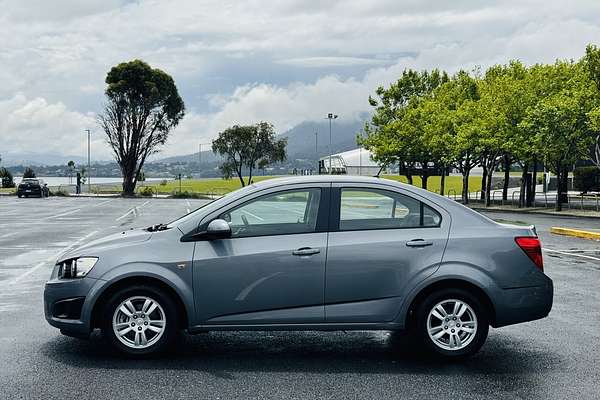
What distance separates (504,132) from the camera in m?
40.0

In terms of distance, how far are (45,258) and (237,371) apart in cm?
905

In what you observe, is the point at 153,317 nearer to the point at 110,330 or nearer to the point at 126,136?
the point at 110,330

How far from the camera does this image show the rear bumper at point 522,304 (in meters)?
6.14

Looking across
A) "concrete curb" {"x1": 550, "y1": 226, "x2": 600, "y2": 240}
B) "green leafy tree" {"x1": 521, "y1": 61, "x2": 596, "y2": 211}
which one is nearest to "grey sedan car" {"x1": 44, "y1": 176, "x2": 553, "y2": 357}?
"concrete curb" {"x1": 550, "y1": 226, "x2": 600, "y2": 240}

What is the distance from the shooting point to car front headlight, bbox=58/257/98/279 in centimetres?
603

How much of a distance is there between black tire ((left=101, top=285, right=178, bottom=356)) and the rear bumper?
114 inches

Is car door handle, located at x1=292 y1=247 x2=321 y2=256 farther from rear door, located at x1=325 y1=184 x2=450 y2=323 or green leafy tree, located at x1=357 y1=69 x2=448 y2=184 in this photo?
Result: green leafy tree, located at x1=357 y1=69 x2=448 y2=184

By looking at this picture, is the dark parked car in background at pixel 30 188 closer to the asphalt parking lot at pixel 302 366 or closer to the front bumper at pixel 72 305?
the asphalt parking lot at pixel 302 366

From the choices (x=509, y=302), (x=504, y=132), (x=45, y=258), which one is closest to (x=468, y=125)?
(x=504, y=132)

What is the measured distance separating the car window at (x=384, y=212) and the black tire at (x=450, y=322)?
2.12 feet

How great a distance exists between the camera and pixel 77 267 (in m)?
6.07

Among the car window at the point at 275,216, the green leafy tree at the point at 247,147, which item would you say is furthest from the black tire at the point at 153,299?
the green leafy tree at the point at 247,147

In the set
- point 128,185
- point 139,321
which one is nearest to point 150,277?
point 139,321

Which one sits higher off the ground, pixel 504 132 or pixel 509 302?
pixel 504 132
